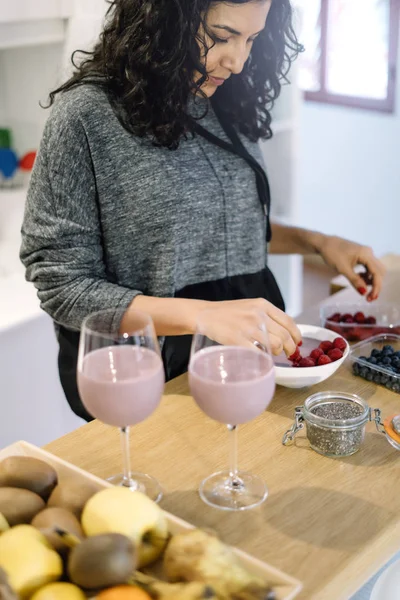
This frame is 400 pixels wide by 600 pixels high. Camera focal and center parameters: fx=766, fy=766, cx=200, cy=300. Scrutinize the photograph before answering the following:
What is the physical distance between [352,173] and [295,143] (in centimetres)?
142

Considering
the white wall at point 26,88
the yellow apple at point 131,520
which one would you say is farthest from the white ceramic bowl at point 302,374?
the white wall at point 26,88

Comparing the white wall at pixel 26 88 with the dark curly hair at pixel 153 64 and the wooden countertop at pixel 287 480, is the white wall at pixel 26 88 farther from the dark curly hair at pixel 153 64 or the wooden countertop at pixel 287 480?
the wooden countertop at pixel 287 480

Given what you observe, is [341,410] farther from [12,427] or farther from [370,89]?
[370,89]

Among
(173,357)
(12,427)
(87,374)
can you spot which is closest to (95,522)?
(87,374)

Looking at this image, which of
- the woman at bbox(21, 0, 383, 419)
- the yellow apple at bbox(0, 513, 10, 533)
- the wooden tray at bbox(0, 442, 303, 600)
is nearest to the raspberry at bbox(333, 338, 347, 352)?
the woman at bbox(21, 0, 383, 419)

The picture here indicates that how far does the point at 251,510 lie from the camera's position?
930 mm

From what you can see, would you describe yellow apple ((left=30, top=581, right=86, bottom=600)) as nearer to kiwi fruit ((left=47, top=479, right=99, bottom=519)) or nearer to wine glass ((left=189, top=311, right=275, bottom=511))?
kiwi fruit ((left=47, top=479, right=99, bottom=519))

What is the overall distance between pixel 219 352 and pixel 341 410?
0.27 m

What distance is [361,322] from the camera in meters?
1.46

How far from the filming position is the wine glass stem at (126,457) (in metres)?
0.93

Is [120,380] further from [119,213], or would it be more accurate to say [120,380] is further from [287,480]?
[119,213]

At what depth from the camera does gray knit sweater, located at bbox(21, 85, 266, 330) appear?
4.28ft

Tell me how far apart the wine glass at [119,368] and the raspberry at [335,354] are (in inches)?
17.0

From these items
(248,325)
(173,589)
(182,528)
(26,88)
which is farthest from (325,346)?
(26,88)
